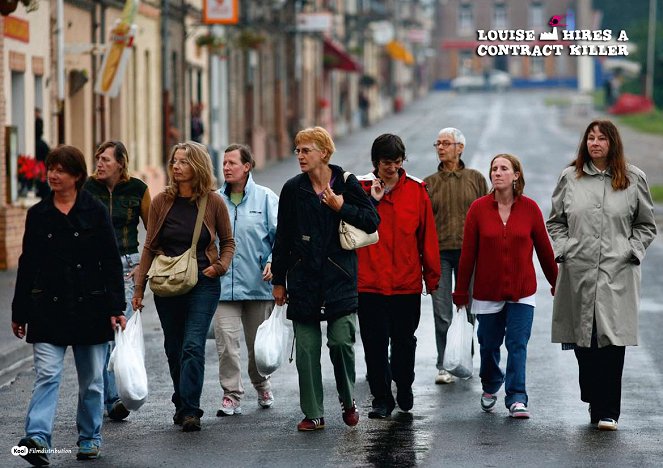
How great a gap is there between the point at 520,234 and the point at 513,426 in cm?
126

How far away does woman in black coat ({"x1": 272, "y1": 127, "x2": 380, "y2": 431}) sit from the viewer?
31.1ft

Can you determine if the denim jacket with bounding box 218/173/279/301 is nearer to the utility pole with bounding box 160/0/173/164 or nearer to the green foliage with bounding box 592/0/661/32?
the utility pole with bounding box 160/0/173/164

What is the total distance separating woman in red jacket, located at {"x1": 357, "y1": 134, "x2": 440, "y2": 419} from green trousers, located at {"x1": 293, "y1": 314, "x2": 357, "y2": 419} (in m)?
0.40

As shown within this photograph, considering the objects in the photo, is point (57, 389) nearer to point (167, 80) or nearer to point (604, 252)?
point (604, 252)

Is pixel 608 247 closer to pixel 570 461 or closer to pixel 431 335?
pixel 570 461

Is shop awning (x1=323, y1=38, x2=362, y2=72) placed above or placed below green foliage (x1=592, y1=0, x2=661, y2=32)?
below

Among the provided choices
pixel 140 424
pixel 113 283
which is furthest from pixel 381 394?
pixel 113 283

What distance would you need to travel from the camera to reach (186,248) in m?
9.66

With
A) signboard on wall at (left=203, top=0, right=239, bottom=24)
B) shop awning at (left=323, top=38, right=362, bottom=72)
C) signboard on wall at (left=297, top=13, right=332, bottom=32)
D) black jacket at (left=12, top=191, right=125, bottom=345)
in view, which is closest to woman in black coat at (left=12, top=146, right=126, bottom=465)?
black jacket at (left=12, top=191, right=125, bottom=345)

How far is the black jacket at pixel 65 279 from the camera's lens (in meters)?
8.56

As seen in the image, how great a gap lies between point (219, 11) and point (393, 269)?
88.2ft

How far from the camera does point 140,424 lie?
998cm

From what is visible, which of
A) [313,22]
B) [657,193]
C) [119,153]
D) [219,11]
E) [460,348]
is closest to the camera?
[119,153]

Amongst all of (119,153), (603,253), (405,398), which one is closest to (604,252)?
(603,253)
